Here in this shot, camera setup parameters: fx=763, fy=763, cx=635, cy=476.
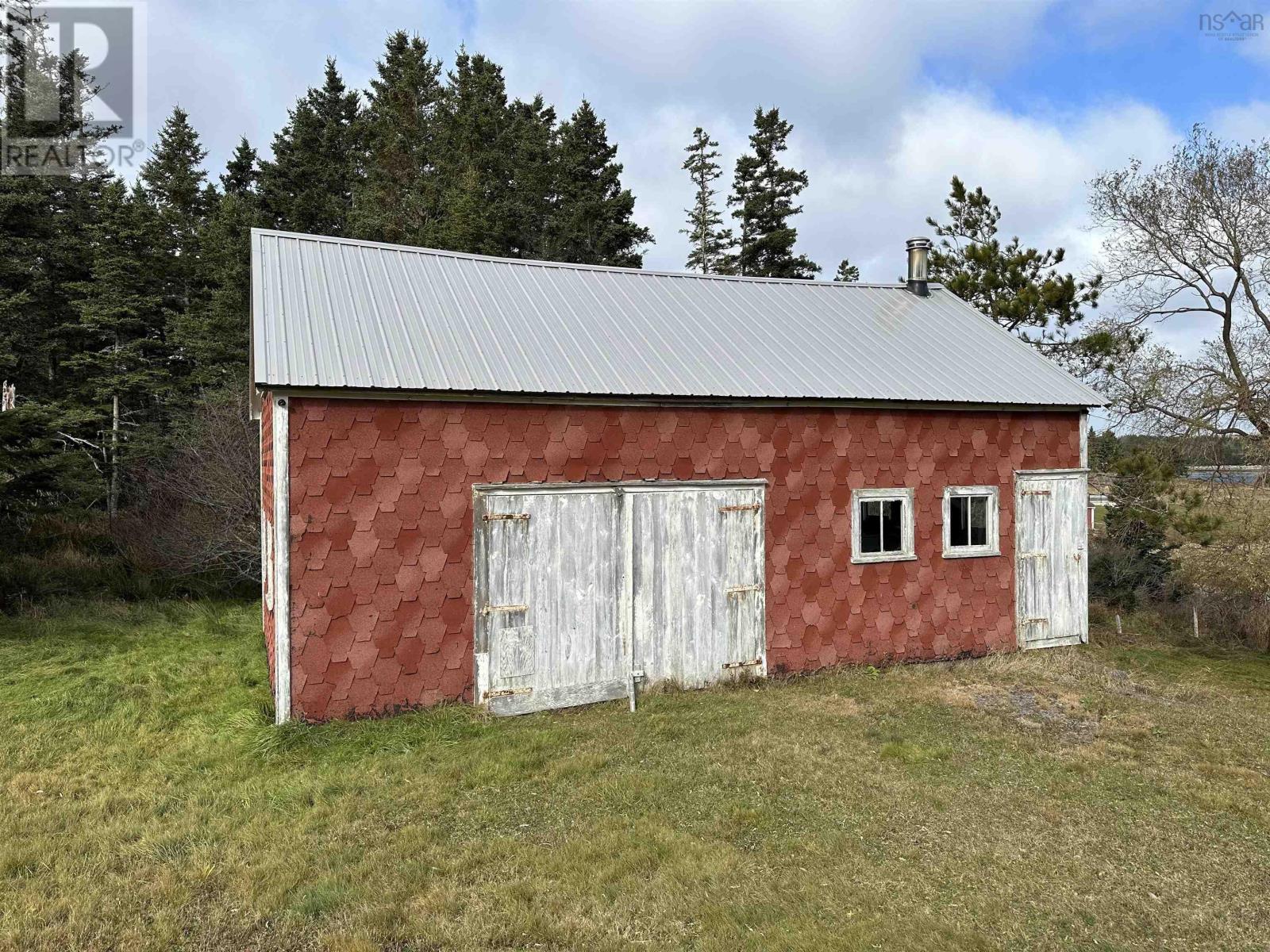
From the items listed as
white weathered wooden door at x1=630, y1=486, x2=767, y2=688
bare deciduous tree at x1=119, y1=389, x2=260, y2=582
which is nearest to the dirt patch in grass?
white weathered wooden door at x1=630, y1=486, x2=767, y2=688

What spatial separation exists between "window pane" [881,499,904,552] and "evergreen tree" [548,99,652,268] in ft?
60.9

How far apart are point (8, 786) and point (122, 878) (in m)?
2.11

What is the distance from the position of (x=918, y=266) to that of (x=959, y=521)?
5384 mm

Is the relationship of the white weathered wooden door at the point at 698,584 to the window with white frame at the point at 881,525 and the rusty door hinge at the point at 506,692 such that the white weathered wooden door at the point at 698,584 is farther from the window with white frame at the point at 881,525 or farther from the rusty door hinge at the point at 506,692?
the window with white frame at the point at 881,525

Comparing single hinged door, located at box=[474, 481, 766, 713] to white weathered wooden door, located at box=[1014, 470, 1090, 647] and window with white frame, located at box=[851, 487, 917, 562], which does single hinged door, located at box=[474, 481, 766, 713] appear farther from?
white weathered wooden door, located at box=[1014, 470, 1090, 647]

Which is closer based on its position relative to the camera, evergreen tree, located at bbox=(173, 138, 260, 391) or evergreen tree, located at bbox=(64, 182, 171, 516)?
evergreen tree, located at bbox=(64, 182, 171, 516)

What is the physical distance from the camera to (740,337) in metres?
9.93

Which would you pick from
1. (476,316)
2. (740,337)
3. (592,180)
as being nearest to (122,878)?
(476,316)

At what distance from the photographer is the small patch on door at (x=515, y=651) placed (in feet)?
24.6

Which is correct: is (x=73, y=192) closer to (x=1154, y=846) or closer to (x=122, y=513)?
(x=122, y=513)

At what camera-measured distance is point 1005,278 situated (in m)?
20.5

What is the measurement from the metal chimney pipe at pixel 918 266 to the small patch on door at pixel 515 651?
358 inches

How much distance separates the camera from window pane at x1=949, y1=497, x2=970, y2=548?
9.70 metres

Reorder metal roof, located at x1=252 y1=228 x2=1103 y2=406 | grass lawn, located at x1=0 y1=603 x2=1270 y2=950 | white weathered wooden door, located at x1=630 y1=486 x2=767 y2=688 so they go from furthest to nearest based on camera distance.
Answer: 1. white weathered wooden door, located at x1=630 y1=486 x2=767 y2=688
2. metal roof, located at x1=252 y1=228 x2=1103 y2=406
3. grass lawn, located at x1=0 y1=603 x2=1270 y2=950
